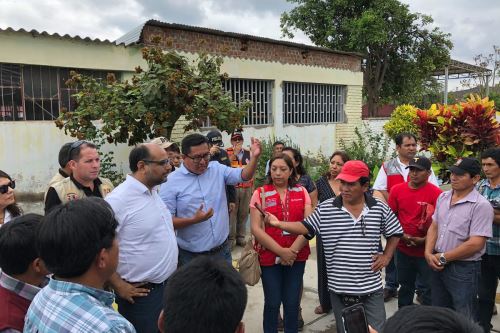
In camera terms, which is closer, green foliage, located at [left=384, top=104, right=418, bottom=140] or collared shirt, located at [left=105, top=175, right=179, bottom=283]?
collared shirt, located at [left=105, top=175, right=179, bottom=283]

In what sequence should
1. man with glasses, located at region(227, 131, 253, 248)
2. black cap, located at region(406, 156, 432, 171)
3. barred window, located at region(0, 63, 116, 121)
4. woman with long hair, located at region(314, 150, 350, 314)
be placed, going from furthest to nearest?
barred window, located at region(0, 63, 116, 121)
man with glasses, located at region(227, 131, 253, 248)
woman with long hair, located at region(314, 150, 350, 314)
black cap, located at region(406, 156, 432, 171)

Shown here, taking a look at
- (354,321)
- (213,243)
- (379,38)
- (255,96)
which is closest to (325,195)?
(213,243)

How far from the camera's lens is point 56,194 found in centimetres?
305

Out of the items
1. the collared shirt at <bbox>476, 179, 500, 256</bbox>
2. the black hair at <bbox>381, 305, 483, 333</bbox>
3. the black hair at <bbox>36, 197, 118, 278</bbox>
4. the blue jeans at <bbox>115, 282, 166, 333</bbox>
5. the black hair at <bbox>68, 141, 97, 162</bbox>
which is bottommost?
the blue jeans at <bbox>115, 282, 166, 333</bbox>

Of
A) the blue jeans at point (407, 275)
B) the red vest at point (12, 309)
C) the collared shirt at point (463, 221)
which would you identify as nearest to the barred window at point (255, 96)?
the blue jeans at point (407, 275)

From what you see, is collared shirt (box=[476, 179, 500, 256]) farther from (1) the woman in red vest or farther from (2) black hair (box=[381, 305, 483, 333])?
(2) black hair (box=[381, 305, 483, 333])

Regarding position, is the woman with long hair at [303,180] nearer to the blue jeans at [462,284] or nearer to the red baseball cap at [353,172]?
the red baseball cap at [353,172]

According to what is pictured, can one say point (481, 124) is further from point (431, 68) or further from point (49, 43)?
point (431, 68)

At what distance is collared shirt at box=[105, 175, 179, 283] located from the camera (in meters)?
2.60

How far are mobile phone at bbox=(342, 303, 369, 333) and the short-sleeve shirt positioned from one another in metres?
2.32

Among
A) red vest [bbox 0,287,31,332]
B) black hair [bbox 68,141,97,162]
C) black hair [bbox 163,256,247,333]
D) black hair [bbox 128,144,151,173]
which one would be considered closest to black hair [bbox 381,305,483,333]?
black hair [bbox 163,256,247,333]

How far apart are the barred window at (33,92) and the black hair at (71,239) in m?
6.48

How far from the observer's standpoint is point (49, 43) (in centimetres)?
732

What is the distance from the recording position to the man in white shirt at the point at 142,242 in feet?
8.52
